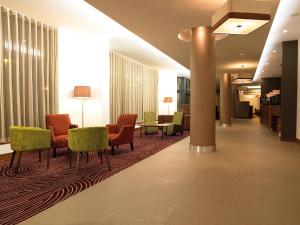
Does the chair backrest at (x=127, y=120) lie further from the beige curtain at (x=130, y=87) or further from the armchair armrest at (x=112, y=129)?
the beige curtain at (x=130, y=87)

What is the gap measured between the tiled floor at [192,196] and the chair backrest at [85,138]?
0.76m

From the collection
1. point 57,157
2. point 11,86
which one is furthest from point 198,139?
point 11,86

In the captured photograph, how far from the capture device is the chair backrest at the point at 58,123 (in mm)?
6273

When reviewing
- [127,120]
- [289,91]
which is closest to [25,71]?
[127,120]

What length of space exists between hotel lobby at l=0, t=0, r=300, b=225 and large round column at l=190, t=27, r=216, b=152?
0.03 meters

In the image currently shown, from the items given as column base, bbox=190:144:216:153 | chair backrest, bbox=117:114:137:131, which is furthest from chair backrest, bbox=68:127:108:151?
column base, bbox=190:144:216:153

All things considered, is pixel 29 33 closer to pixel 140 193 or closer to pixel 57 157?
pixel 57 157

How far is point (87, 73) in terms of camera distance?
8.45 meters

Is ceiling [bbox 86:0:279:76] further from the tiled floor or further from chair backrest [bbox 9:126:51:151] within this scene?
the tiled floor

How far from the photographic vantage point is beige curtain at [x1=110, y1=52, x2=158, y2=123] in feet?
34.6

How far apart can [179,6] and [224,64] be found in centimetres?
765

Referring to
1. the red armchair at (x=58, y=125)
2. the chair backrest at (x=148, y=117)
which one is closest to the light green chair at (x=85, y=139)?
the red armchair at (x=58, y=125)

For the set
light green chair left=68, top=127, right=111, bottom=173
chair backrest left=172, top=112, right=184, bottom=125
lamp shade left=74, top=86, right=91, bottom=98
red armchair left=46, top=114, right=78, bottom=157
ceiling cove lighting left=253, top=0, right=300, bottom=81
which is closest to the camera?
light green chair left=68, top=127, right=111, bottom=173

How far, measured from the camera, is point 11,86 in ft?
19.5
